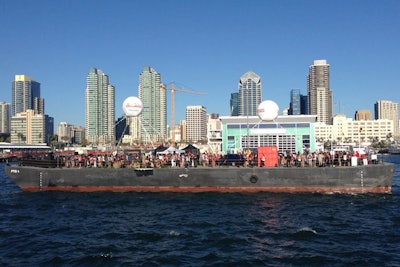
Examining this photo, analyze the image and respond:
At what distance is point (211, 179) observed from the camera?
3619 cm

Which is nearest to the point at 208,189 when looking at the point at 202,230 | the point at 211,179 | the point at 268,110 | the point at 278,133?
the point at 211,179

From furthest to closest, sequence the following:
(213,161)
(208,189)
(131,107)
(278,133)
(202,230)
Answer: (278,133)
(131,107)
(213,161)
(208,189)
(202,230)

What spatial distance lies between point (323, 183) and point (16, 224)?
1045 inches

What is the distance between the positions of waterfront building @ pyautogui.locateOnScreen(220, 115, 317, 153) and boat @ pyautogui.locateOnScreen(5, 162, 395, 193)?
126 ft

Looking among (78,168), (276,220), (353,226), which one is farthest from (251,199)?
→ (78,168)

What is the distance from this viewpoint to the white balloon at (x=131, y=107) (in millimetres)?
45656

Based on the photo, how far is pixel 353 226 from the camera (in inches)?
938

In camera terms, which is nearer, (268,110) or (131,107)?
(131,107)

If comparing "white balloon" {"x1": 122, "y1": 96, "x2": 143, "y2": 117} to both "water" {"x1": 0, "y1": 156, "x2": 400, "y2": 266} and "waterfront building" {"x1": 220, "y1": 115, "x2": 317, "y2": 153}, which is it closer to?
"water" {"x1": 0, "y1": 156, "x2": 400, "y2": 266}

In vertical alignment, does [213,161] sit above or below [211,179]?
above

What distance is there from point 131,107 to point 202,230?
1023 inches

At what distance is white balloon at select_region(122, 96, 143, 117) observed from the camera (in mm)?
45656

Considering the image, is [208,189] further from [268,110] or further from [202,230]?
[268,110]

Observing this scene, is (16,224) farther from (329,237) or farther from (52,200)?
(329,237)
